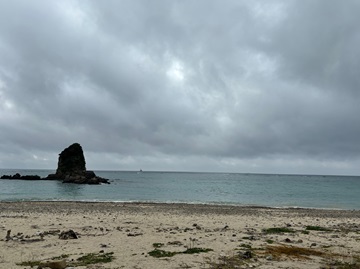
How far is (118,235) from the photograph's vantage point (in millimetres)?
19469

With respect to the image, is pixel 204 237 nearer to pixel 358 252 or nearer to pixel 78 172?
Answer: pixel 358 252

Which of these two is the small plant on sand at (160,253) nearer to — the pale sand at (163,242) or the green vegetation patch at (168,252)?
the green vegetation patch at (168,252)

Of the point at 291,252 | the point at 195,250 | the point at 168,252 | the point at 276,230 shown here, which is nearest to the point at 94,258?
the point at 168,252

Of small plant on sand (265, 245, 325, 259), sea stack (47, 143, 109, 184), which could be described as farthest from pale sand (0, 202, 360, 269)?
sea stack (47, 143, 109, 184)

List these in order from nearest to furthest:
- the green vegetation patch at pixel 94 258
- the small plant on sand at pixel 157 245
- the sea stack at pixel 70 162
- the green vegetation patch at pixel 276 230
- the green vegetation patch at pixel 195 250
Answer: the green vegetation patch at pixel 94 258
the green vegetation patch at pixel 195 250
the small plant on sand at pixel 157 245
the green vegetation patch at pixel 276 230
the sea stack at pixel 70 162

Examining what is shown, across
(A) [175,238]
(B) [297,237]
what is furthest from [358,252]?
(A) [175,238]

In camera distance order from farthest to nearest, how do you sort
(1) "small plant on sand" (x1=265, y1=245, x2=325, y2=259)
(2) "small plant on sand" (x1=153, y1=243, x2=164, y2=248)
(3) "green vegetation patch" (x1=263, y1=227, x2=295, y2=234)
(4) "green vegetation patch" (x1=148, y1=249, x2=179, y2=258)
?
(3) "green vegetation patch" (x1=263, y1=227, x2=295, y2=234)
(2) "small plant on sand" (x1=153, y1=243, x2=164, y2=248)
(1) "small plant on sand" (x1=265, y1=245, x2=325, y2=259)
(4) "green vegetation patch" (x1=148, y1=249, x2=179, y2=258)

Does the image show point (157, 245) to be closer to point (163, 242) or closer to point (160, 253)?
point (163, 242)

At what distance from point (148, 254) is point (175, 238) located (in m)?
4.34

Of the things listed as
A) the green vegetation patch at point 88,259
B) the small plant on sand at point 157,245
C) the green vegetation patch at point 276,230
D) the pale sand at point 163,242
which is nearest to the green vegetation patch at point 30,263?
the green vegetation patch at point 88,259

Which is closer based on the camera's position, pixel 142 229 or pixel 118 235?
pixel 118 235

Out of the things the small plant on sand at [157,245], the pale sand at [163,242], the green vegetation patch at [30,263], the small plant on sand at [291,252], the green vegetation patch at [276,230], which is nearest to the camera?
the green vegetation patch at [30,263]

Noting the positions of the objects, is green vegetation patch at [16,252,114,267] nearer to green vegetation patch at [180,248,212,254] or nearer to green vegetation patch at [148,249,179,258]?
green vegetation patch at [148,249,179,258]

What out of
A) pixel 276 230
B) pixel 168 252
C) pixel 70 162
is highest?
pixel 70 162
